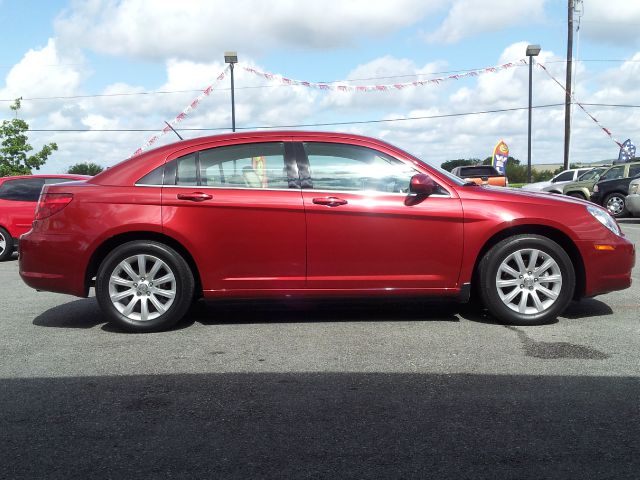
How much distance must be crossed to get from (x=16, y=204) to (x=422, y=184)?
9222mm

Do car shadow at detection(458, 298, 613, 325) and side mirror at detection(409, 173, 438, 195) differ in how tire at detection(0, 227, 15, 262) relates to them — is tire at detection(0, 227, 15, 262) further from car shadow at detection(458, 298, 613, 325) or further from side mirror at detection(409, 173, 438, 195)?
side mirror at detection(409, 173, 438, 195)

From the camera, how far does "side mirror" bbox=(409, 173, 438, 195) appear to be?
18.2 feet

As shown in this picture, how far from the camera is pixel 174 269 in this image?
5609 mm

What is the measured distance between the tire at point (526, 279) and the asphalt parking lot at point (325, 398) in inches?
6.8

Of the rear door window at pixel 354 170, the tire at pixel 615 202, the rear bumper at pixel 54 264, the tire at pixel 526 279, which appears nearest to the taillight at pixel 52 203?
the rear bumper at pixel 54 264

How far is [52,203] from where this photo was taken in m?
5.73

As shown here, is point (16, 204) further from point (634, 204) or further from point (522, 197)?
point (634, 204)

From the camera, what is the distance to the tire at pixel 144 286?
5.62m

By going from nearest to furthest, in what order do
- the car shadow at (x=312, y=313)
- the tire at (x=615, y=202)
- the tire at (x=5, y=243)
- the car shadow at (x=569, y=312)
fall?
the car shadow at (x=312, y=313) < the car shadow at (x=569, y=312) < the tire at (x=5, y=243) < the tire at (x=615, y=202)

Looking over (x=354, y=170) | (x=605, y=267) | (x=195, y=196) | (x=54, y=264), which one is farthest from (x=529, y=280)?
(x=54, y=264)

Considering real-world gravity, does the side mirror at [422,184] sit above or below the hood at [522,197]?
above

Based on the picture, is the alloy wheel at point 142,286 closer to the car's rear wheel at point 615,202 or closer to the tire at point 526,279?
the tire at point 526,279

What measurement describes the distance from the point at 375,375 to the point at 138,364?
1.62 metres

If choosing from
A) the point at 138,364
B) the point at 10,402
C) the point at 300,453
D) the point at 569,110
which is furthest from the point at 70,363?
the point at 569,110
